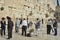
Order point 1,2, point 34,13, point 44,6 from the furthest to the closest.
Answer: point 44,6, point 34,13, point 1,2

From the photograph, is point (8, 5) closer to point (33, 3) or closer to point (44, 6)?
point (33, 3)

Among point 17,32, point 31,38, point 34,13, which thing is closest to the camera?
point 31,38

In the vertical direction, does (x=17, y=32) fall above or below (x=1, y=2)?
below

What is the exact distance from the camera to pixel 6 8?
2684 centimetres

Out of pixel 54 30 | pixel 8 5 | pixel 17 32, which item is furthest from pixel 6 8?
pixel 54 30

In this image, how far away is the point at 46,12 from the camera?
41.3 meters

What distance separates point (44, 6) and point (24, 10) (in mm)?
10780

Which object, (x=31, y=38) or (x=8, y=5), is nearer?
(x=31, y=38)

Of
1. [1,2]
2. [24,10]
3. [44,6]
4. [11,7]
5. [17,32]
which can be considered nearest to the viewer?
[17,32]

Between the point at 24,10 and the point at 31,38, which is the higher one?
the point at 24,10

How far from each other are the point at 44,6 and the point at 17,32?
17101 millimetres

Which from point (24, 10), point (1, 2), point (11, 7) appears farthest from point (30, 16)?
point (1, 2)

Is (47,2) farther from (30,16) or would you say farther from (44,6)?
(30,16)

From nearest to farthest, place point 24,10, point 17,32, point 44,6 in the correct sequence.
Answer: point 17,32 → point 24,10 → point 44,6
